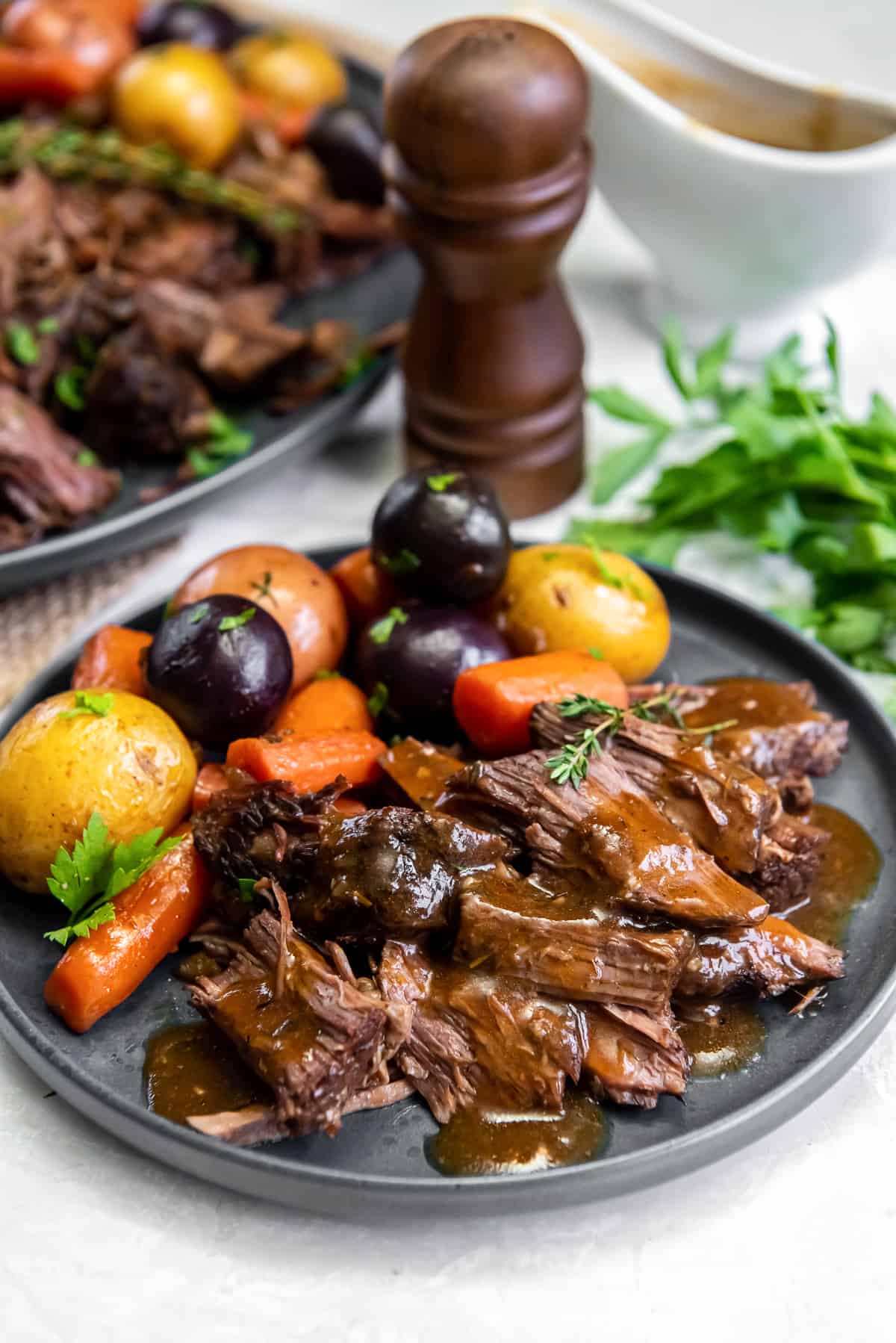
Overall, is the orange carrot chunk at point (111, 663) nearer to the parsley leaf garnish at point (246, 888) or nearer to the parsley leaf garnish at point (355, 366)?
the parsley leaf garnish at point (246, 888)

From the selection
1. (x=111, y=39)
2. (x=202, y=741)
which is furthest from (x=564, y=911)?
(x=111, y=39)

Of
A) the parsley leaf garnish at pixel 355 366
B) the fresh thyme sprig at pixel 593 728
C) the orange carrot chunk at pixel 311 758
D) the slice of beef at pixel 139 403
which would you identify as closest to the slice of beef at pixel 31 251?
the slice of beef at pixel 139 403

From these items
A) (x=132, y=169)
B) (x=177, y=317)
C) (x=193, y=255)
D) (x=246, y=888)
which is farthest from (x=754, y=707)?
(x=132, y=169)

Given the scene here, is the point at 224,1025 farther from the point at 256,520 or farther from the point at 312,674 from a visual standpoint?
the point at 256,520

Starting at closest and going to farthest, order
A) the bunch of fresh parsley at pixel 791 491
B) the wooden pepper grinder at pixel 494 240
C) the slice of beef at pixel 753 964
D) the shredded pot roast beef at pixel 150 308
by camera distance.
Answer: the slice of beef at pixel 753 964, the wooden pepper grinder at pixel 494 240, the bunch of fresh parsley at pixel 791 491, the shredded pot roast beef at pixel 150 308

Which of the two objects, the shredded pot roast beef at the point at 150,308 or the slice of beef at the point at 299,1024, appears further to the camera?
the shredded pot roast beef at the point at 150,308

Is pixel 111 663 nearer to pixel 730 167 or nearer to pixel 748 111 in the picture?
pixel 730 167

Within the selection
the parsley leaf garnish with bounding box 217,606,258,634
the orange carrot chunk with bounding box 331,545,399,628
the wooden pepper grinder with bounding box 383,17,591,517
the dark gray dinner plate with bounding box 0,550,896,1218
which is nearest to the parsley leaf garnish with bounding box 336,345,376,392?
the wooden pepper grinder with bounding box 383,17,591,517
